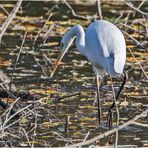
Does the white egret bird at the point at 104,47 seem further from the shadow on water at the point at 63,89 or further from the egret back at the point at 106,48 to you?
the shadow on water at the point at 63,89

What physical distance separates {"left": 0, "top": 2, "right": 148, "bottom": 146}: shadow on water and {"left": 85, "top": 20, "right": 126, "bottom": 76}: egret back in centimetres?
58

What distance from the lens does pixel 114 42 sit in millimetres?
8336

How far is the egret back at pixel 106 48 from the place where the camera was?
809 cm

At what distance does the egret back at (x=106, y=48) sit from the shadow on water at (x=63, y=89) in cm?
58

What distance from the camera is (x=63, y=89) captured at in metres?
9.62

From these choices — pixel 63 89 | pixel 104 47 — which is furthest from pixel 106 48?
pixel 63 89

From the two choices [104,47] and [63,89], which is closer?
[104,47]

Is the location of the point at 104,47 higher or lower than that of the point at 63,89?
higher

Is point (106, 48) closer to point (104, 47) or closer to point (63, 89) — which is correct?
point (104, 47)

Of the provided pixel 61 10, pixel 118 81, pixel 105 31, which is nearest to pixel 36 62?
pixel 118 81

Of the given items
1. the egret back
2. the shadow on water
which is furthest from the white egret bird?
the shadow on water

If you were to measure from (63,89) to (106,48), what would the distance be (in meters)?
1.47

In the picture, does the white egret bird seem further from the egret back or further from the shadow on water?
the shadow on water

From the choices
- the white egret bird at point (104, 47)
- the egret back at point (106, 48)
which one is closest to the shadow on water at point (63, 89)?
the white egret bird at point (104, 47)
